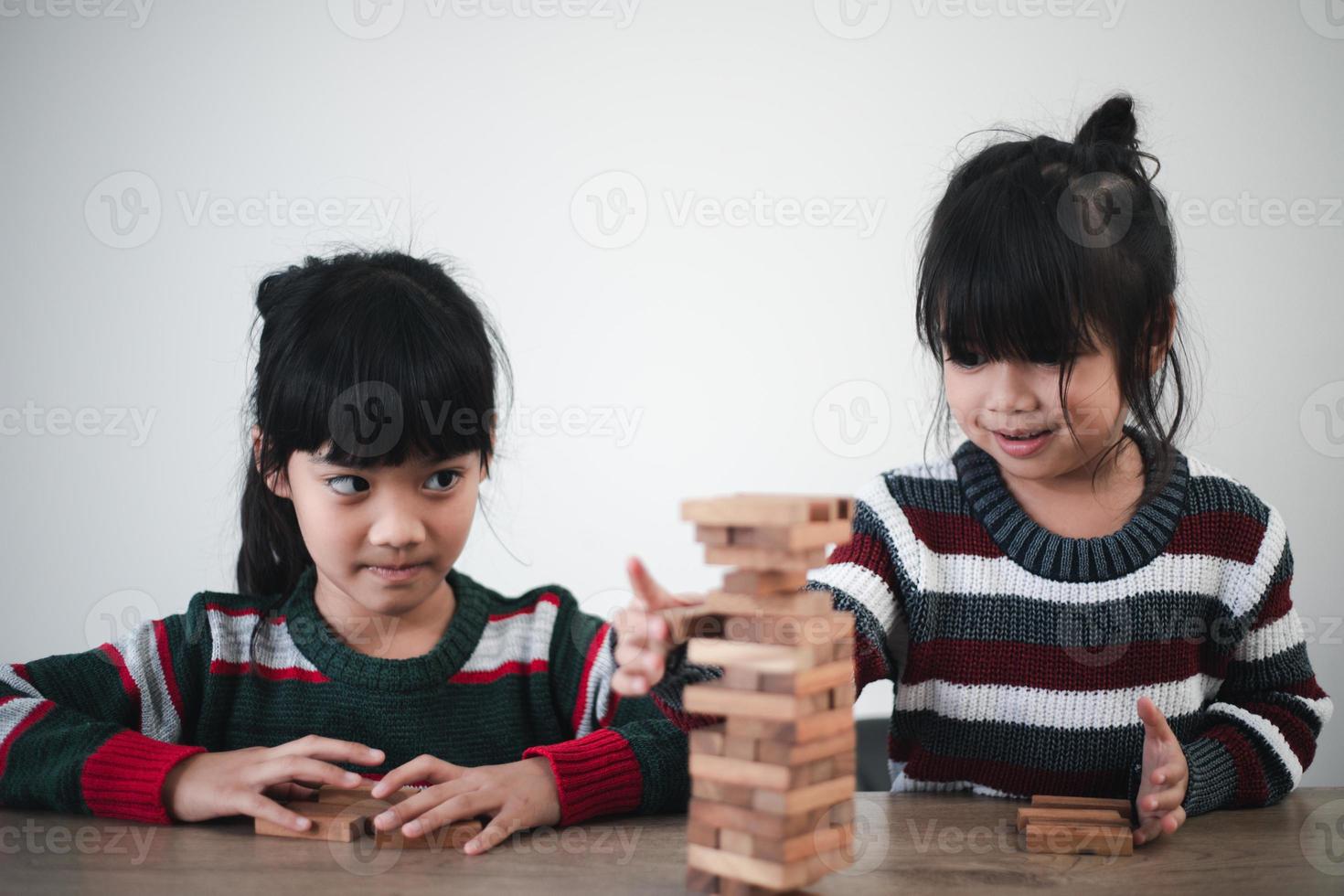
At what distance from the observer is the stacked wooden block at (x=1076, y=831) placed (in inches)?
42.1

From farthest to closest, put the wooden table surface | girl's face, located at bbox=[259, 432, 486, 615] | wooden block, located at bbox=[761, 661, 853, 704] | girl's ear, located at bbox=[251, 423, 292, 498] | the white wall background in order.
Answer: the white wall background
girl's ear, located at bbox=[251, 423, 292, 498]
girl's face, located at bbox=[259, 432, 486, 615]
the wooden table surface
wooden block, located at bbox=[761, 661, 853, 704]

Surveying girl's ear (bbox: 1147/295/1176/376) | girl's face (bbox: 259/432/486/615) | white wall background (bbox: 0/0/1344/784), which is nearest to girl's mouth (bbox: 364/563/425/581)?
girl's face (bbox: 259/432/486/615)

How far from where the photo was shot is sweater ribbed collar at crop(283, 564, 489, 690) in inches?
54.5

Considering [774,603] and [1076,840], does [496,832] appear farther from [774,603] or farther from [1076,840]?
[1076,840]

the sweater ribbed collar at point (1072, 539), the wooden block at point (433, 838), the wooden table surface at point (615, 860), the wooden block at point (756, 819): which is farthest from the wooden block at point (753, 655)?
the sweater ribbed collar at point (1072, 539)

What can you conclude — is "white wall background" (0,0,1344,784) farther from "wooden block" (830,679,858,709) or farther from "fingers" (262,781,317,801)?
"wooden block" (830,679,858,709)

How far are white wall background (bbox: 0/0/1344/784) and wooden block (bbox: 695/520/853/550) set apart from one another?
1706mm

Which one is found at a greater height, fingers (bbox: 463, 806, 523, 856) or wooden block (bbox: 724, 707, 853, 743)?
wooden block (bbox: 724, 707, 853, 743)

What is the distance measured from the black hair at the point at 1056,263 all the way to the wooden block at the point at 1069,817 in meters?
0.39

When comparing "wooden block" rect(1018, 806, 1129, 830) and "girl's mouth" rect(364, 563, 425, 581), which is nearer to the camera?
"wooden block" rect(1018, 806, 1129, 830)

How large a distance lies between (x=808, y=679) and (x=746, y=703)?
1.9 inches

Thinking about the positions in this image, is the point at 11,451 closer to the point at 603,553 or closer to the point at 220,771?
the point at 603,553

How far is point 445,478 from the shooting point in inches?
51.3

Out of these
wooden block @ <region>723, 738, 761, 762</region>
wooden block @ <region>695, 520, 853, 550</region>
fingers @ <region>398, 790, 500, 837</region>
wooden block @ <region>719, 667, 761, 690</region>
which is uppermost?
wooden block @ <region>695, 520, 853, 550</region>
